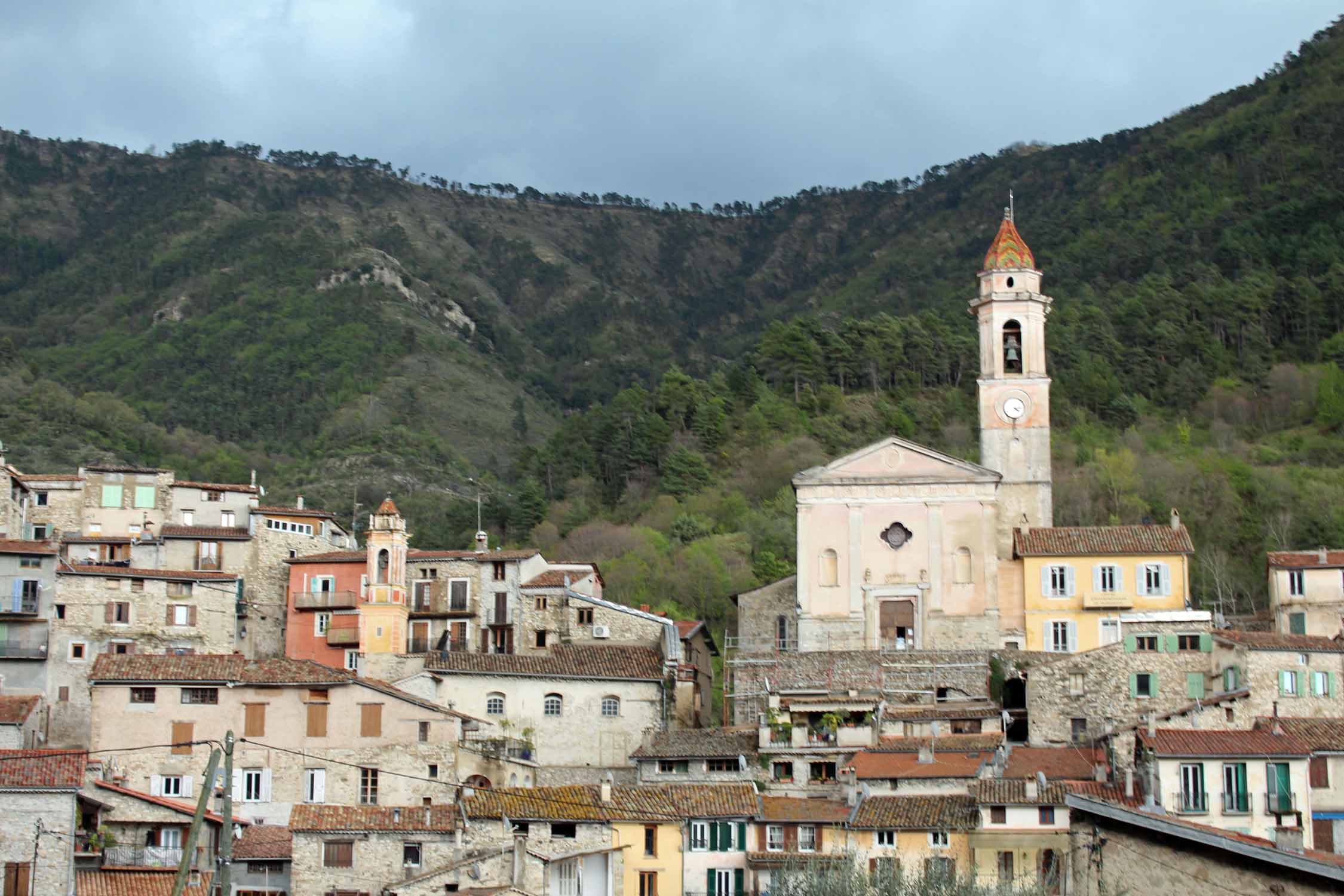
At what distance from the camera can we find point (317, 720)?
168 ft

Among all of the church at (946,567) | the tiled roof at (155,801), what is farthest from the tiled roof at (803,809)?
the tiled roof at (155,801)

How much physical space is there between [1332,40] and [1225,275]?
90.4ft

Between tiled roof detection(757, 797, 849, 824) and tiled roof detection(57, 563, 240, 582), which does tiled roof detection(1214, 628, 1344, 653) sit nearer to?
tiled roof detection(757, 797, 849, 824)

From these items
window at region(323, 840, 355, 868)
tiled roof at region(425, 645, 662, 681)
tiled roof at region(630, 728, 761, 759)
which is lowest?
window at region(323, 840, 355, 868)

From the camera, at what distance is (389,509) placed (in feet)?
203

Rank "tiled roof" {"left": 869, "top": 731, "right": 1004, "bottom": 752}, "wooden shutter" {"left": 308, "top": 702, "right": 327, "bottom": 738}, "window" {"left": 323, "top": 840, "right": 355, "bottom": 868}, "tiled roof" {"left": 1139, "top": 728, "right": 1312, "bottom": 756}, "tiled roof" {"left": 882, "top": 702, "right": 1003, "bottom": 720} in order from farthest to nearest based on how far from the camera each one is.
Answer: "tiled roof" {"left": 882, "top": 702, "right": 1003, "bottom": 720}
"wooden shutter" {"left": 308, "top": 702, "right": 327, "bottom": 738}
"tiled roof" {"left": 869, "top": 731, "right": 1004, "bottom": 752}
"window" {"left": 323, "top": 840, "right": 355, "bottom": 868}
"tiled roof" {"left": 1139, "top": 728, "right": 1312, "bottom": 756}

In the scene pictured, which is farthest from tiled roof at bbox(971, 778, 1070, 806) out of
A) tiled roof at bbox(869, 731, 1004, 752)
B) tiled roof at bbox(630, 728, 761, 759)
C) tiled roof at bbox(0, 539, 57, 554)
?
tiled roof at bbox(0, 539, 57, 554)

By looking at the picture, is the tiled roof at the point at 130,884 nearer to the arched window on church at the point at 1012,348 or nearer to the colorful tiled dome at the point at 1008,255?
the arched window on church at the point at 1012,348

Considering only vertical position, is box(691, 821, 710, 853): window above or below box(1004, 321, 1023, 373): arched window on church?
below

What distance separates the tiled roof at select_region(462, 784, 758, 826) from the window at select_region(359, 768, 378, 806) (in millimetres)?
3551

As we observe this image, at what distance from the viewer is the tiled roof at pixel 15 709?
4944 cm

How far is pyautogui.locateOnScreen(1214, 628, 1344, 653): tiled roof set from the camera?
51031 mm

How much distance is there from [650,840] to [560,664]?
9840mm

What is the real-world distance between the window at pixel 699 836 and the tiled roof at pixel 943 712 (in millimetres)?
7600
